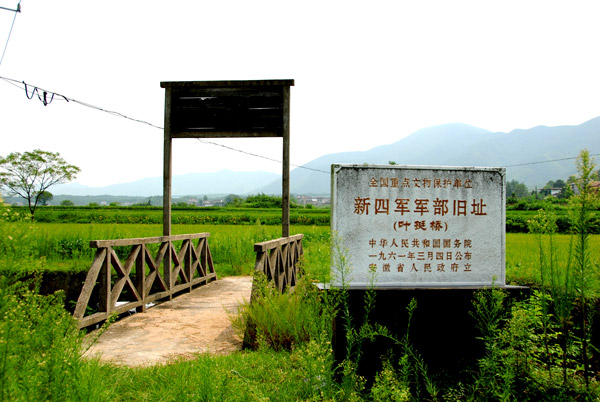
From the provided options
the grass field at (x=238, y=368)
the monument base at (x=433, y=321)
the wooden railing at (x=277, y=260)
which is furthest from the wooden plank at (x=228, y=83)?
the monument base at (x=433, y=321)

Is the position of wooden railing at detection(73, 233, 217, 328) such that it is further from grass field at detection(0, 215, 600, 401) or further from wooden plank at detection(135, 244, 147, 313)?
grass field at detection(0, 215, 600, 401)

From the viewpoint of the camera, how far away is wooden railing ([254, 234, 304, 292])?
5558mm

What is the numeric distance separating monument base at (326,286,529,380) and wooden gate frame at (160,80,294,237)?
3.74m

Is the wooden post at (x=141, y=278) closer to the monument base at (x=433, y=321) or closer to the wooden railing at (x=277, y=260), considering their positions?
the wooden railing at (x=277, y=260)

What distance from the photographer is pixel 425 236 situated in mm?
3867

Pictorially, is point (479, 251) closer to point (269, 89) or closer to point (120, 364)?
point (120, 364)

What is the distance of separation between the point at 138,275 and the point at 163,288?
2.37ft

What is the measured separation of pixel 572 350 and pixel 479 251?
1039 millimetres

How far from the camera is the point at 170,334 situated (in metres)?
5.32

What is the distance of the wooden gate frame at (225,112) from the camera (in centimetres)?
741

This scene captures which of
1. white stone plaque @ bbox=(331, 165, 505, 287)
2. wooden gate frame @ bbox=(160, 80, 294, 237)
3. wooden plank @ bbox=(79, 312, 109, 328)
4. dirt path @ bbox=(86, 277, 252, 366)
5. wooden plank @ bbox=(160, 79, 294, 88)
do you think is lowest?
dirt path @ bbox=(86, 277, 252, 366)

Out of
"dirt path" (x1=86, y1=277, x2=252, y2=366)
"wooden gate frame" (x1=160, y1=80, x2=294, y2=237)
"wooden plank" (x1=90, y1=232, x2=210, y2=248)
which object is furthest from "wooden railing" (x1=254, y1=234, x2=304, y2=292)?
"wooden plank" (x1=90, y1=232, x2=210, y2=248)

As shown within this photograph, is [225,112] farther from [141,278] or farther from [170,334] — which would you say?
[170,334]

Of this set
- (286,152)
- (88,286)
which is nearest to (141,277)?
(88,286)
